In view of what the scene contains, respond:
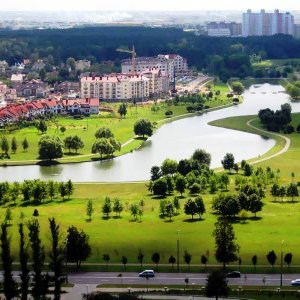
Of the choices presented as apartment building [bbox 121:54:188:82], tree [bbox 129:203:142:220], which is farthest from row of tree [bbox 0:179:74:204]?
apartment building [bbox 121:54:188:82]

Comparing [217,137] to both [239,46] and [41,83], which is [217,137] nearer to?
[41,83]

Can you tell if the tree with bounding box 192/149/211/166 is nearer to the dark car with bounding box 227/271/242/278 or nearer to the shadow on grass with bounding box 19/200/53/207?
the shadow on grass with bounding box 19/200/53/207

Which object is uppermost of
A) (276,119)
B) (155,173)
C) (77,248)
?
(77,248)

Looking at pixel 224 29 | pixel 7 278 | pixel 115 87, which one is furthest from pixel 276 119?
pixel 224 29

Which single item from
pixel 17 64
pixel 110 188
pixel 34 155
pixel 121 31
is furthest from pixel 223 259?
pixel 121 31

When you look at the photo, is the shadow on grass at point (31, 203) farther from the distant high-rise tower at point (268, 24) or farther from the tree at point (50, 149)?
the distant high-rise tower at point (268, 24)

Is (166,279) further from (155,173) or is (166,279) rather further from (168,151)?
(168,151)
